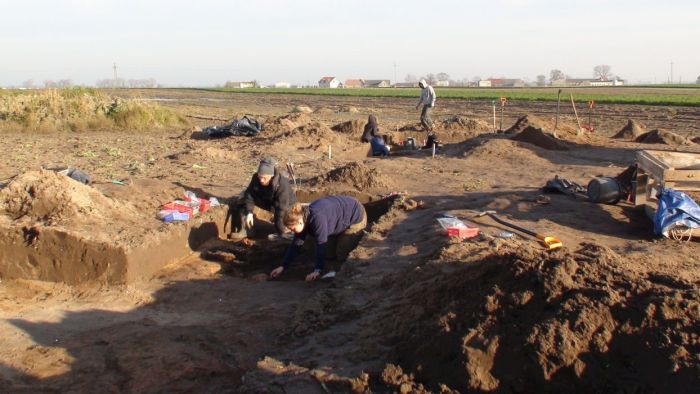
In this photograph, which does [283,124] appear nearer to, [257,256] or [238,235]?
[238,235]

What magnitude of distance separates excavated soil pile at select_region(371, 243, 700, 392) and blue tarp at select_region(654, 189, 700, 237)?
3475 millimetres

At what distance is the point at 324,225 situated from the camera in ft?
20.7

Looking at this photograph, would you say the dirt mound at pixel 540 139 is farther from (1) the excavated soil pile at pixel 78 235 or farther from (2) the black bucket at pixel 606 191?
(1) the excavated soil pile at pixel 78 235

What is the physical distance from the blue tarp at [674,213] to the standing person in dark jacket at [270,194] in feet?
14.5

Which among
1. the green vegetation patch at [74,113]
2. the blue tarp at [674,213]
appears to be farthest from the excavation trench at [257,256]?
the green vegetation patch at [74,113]

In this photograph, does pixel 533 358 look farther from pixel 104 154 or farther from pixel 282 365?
pixel 104 154

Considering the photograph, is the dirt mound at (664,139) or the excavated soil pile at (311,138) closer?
the dirt mound at (664,139)

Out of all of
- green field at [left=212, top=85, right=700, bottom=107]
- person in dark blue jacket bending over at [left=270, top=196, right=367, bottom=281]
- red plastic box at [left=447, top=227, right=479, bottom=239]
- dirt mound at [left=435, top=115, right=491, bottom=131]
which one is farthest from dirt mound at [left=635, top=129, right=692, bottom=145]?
green field at [left=212, top=85, right=700, bottom=107]

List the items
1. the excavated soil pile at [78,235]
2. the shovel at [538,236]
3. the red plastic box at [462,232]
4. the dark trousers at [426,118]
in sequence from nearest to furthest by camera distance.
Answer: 1. the excavated soil pile at [78,235]
2. the shovel at [538,236]
3. the red plastic box at [462,232]
4. the dark trousers at [426,118]

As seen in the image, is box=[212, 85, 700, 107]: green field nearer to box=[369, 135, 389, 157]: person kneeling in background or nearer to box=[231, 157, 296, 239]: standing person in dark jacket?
box=[369, 135, 389, 157]: person kneeling in background

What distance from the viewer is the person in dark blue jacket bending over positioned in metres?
6.07

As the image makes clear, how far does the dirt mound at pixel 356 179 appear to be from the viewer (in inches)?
405

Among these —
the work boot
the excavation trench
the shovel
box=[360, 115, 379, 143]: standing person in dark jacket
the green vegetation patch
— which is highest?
the green vegetation patch

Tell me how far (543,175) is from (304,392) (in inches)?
359
